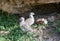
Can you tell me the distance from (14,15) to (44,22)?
2.74 ft

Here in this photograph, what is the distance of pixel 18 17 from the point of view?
562cm

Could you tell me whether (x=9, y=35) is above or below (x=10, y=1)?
below

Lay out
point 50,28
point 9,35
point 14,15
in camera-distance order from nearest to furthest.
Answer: point 9,35, point 50,28, point 14,15

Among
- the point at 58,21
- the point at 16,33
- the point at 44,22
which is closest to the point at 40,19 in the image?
the point at 44,22

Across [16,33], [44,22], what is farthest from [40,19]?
[16,33]

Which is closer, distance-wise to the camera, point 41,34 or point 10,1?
point 41,34

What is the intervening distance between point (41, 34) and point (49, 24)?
52cm

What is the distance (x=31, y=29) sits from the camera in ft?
16.2

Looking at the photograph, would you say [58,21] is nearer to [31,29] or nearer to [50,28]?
[50,28]

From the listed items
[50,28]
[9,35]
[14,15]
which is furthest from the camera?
[14,15]

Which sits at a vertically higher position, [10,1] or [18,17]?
[10,1]

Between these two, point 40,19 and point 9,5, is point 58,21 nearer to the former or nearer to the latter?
point 40,19

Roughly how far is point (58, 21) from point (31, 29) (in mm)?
858

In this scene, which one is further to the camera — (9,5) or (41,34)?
(9,5)
